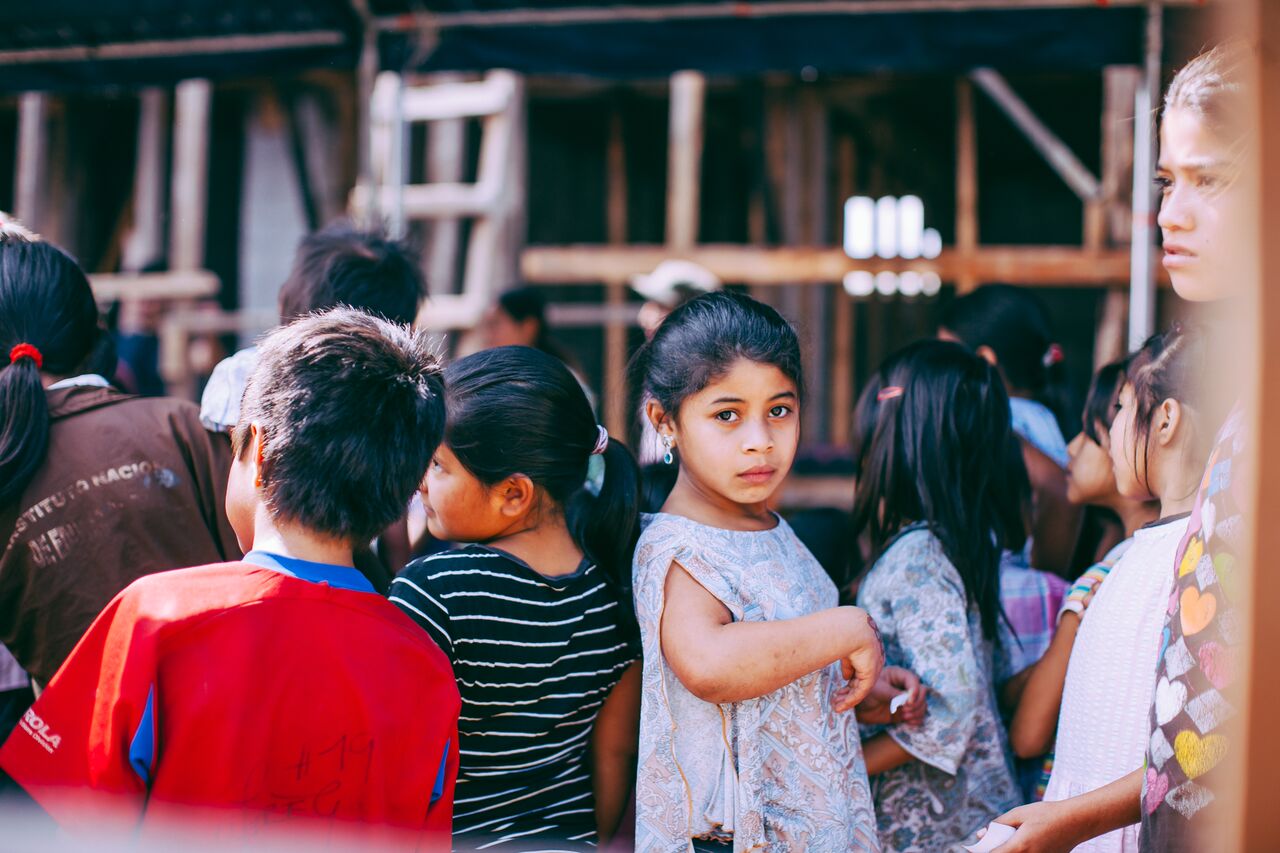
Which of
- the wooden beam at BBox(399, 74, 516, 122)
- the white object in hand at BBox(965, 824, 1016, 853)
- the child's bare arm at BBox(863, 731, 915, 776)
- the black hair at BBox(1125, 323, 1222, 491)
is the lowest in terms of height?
the child's bare arm at BBox(863, 731, 915, 776)

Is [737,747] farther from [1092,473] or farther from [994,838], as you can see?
[1092,473]

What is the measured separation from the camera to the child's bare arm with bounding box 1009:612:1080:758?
1997 mm

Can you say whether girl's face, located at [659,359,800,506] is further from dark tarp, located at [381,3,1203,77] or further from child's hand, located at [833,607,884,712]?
dark tarp, located at [381,3,1203,77]

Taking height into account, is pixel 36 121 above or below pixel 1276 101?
above

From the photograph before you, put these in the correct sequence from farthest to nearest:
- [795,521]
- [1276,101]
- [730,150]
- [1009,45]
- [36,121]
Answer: [730,150] < [36,121] < [1009,45] < [795,521] < [1276,101]

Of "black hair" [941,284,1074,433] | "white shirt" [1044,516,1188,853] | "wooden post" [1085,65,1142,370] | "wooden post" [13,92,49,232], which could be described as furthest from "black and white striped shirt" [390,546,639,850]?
"wooden post" [13,92,49,232]

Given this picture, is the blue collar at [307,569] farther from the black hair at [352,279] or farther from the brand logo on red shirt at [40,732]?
the black hair at [352,279]

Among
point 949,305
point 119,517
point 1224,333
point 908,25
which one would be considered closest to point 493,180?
point 908,25

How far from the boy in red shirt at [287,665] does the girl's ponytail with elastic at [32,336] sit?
60cm

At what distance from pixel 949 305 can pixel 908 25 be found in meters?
0.98

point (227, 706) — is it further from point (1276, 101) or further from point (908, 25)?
point (908, 25)

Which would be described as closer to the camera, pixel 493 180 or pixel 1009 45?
pixel 1009 45

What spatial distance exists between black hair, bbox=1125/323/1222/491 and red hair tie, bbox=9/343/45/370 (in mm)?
1983

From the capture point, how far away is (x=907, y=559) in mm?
2039
